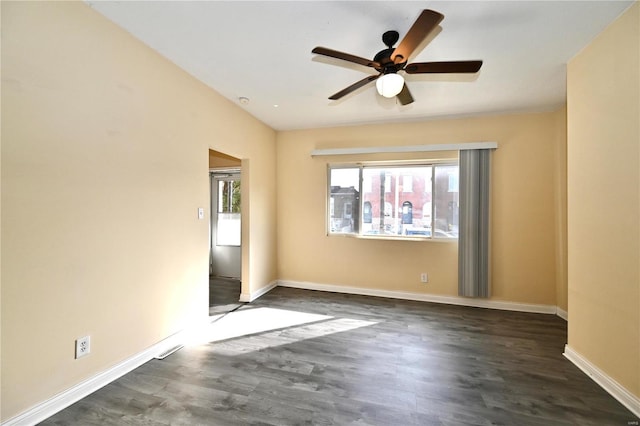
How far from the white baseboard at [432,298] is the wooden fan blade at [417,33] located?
3.08 metres

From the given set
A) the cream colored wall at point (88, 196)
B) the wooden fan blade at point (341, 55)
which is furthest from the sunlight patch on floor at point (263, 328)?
the wooden fan blade at point (341, 55)

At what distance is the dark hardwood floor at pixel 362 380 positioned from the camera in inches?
62.2

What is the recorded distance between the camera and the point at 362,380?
6.30 feet

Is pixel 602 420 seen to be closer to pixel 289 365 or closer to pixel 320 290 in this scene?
pixel 289 365

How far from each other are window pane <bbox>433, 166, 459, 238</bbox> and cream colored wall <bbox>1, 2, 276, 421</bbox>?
10.2 feet

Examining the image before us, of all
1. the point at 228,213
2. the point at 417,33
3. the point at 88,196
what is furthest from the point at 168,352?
the point at 417,33

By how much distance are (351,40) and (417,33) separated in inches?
27.2

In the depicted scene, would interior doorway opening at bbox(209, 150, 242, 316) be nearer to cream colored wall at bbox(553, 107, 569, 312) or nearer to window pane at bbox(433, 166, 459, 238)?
window pane at bbox(433, 166, 459, 238)

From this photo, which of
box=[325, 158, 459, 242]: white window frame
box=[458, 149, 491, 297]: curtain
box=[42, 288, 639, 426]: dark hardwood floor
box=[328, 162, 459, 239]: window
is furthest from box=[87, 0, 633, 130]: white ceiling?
box=[42, 288, 639, 426]: dark hardwood floor

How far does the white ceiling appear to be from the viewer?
1679mm

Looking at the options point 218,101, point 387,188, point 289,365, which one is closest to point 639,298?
point 289,365

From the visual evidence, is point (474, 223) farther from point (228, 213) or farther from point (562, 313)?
point (228, 213)

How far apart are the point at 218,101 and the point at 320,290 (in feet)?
9.84

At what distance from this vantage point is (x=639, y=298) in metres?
1.58
